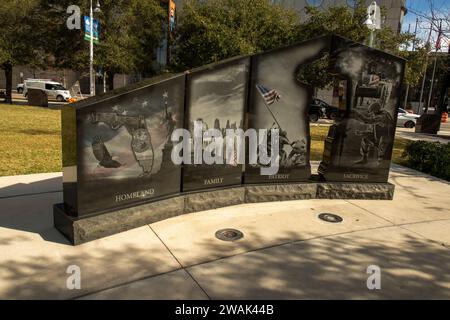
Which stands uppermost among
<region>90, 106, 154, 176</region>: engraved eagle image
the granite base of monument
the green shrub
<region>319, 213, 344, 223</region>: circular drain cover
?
<region>90, 106, 154, 176</region>: engraved eagle image

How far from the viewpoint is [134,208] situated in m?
4.61

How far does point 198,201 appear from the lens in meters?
5.35

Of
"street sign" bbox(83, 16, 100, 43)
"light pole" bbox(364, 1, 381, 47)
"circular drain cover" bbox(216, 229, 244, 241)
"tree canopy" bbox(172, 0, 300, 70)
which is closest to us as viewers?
"circular drain cover" bbox(216, 229, 244, 241)

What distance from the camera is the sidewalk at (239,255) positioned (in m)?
3.31

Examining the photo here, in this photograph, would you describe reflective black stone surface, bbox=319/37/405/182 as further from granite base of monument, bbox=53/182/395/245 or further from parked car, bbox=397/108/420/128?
parked car, bbox=397/108/420/128

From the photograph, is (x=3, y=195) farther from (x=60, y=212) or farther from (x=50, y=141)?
(x=50, y=141)

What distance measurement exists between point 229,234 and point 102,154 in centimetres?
186

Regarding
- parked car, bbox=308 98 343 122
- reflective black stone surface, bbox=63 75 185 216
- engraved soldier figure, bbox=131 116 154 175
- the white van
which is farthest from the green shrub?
the white van

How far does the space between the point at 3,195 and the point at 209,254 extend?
3782mm

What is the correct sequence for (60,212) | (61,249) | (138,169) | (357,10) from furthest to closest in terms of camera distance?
(357,10)
(138,169)
(60,212)
(61,249)

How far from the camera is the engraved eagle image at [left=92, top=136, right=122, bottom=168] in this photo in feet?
13.7

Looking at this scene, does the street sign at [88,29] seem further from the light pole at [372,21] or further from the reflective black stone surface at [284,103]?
the reflective black stone surface at [284,103]

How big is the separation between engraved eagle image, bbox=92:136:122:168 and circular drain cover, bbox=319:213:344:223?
3076 millimetres
